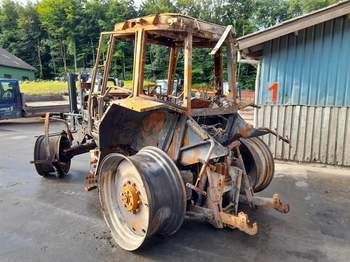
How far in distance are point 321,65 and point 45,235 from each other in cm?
618

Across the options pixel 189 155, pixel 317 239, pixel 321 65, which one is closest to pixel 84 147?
pixel 189 155

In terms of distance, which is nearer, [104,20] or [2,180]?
[2,180]

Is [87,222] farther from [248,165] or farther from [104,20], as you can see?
[104,20]

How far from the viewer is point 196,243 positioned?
375cm

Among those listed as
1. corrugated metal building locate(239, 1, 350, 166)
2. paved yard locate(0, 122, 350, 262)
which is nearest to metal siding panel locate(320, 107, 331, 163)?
corrugated metal building locate(239, 1, 350, 166)

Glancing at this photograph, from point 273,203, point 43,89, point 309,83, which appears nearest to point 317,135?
point 309,83

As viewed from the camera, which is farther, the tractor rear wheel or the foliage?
the foliage

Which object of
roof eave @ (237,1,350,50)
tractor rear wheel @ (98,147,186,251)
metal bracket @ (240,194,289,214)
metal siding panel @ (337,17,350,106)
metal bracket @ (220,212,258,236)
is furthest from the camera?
metal siding panel @ (337,17,350,106)

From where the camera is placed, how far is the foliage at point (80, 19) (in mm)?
43188

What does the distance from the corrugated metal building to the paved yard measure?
1.21m

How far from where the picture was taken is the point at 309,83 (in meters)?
7.04

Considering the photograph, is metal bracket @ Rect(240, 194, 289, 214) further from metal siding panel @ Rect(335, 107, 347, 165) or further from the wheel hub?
metal siding panel @ Rect(335, 107, 347, 165)

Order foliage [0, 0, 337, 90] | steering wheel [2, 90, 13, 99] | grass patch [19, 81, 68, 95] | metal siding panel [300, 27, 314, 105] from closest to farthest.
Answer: metal siding panel [300, 27, 314, 105], steering wheel [2, 90, 13, 99], grass patch [19, 81, 68, 95], foliage [0, 0, 337, 90]

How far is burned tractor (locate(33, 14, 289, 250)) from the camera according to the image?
3.36 m
